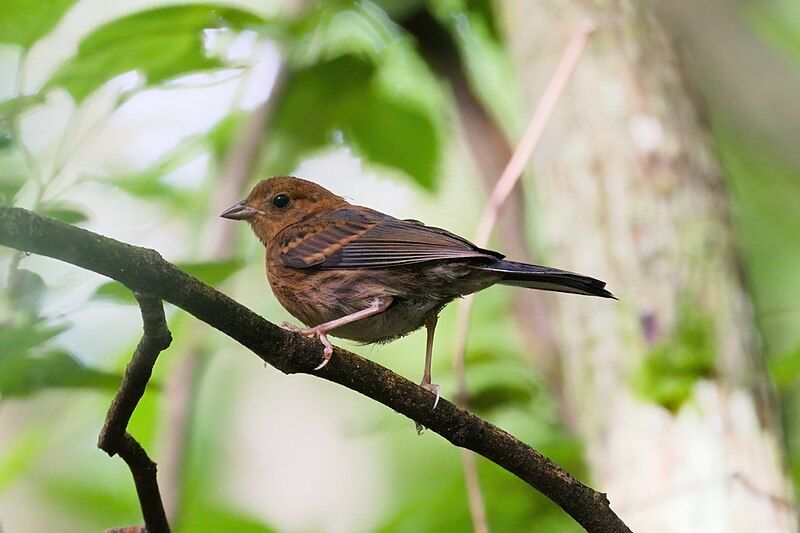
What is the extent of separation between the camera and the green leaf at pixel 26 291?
2.13m

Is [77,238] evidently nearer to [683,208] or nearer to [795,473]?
[683,208]

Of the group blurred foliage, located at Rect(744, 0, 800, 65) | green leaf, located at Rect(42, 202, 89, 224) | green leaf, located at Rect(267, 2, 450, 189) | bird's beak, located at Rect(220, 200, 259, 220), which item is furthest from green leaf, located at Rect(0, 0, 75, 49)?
blurred foliage, located at Rect(744, 0, 800, 65)

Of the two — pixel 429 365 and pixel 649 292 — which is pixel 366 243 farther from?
pixel 649 292

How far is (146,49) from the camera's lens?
9.81 feet

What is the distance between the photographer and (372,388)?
6.97ft

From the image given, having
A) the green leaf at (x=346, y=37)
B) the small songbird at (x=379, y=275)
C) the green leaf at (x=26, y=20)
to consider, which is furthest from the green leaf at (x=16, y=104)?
the green leaf at (x=346, y=37)

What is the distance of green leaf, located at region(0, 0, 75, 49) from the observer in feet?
8.63

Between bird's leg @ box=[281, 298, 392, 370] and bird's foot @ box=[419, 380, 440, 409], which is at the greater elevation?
bird's leg @ box=[281, 298, 392, 370]

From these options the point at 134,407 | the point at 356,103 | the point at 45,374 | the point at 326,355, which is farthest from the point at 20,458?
the point at 356,103

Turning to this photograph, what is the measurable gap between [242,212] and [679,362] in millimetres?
1987

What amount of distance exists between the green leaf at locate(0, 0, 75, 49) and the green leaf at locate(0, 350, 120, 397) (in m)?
0.91

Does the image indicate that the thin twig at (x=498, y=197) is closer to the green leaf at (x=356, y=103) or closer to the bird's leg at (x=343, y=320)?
the bird's leg at (x=343, y=320)

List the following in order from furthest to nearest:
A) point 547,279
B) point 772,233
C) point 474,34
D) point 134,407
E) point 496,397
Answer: point 772,233 < point 474,34 < point 496,397 < point 547,279 < point 134,407

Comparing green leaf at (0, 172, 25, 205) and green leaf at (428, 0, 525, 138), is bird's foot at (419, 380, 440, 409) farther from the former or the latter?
green leaf at (428, 0, 525, 138)
